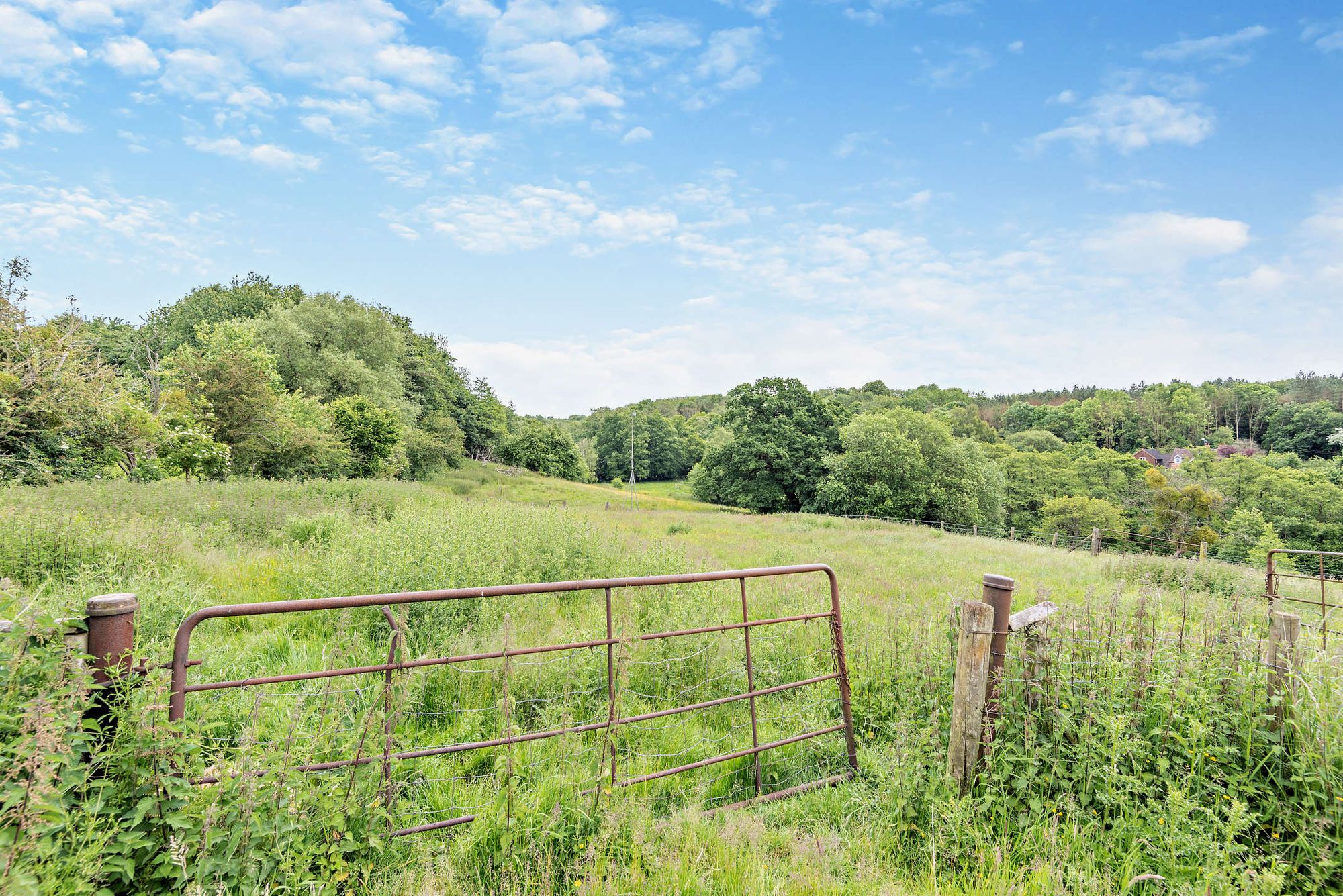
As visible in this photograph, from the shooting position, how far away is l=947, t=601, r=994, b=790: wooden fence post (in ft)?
12.2

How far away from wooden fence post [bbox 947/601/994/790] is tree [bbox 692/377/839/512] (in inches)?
1620

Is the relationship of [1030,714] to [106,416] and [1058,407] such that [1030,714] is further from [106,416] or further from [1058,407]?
[1058,407]

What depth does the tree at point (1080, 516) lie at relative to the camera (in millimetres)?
50562

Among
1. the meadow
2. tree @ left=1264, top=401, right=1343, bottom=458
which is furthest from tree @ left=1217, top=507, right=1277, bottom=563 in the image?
the meadow

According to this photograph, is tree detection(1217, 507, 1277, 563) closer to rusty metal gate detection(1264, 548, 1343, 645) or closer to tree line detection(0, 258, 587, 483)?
rusty metal gate detection(1264, 548, 1343, 645)

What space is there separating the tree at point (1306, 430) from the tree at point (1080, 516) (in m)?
44.9

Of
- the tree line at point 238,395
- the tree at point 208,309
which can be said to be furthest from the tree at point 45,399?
the tree at point 208,309

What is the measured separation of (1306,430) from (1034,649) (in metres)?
113

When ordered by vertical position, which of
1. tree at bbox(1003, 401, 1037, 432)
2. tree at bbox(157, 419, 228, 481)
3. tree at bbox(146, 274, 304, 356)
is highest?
tree at bbox(146, 274, 304, 356)

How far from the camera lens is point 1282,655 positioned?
3689mm

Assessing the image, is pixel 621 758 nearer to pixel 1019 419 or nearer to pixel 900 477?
pixel 900 477

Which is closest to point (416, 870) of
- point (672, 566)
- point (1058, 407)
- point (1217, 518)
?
point (672, 566)

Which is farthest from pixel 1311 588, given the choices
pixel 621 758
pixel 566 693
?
pixel 566 693

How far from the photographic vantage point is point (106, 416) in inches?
558
